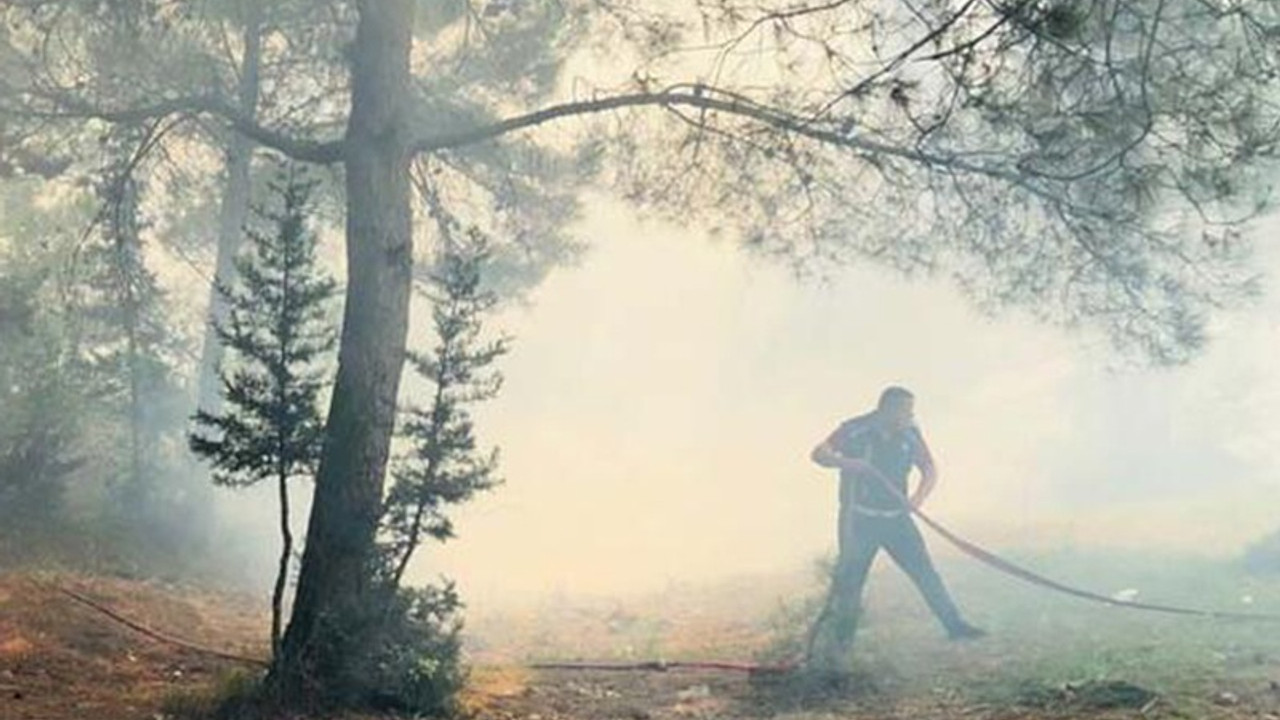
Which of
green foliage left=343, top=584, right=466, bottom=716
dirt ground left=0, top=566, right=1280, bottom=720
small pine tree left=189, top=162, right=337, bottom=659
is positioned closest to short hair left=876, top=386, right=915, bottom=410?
dirt ground left=0, top=566, right=1280, bottom=720

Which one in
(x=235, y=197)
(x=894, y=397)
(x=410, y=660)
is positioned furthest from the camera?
(x=235, y=197)

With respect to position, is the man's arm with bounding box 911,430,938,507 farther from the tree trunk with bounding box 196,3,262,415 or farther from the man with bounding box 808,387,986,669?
the tree trunk with bounding box 196,3,262,415

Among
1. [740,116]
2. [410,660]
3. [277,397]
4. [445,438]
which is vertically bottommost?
[410,660]

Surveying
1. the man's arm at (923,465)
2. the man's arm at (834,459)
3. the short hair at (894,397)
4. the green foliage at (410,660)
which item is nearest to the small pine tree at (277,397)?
the green foliage at (410,660)

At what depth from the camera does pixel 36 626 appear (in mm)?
7625

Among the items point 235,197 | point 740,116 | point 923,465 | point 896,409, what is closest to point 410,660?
point 740,116

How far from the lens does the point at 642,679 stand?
8.10 meters

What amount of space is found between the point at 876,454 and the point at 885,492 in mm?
297

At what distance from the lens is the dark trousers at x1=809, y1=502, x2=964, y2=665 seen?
8508 mm

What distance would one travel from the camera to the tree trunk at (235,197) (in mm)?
11148

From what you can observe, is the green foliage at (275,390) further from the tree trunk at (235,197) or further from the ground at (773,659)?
the tree trunk at (235,197)

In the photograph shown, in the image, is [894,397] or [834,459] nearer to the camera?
[834,459]

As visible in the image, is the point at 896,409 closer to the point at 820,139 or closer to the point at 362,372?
the point at 820,139

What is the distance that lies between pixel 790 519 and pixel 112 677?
2627 cm
